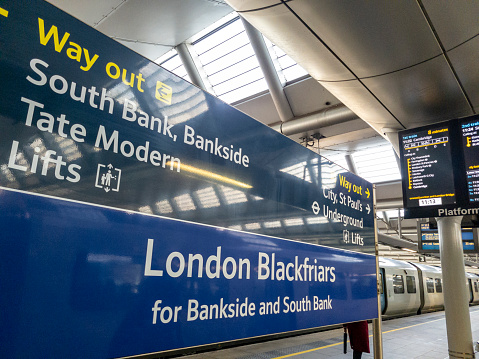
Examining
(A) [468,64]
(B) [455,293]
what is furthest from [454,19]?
(B) [455,293]

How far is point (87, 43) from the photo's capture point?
3.96 feet

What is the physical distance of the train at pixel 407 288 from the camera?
11664 millimetres

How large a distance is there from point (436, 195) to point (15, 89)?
5119 mm

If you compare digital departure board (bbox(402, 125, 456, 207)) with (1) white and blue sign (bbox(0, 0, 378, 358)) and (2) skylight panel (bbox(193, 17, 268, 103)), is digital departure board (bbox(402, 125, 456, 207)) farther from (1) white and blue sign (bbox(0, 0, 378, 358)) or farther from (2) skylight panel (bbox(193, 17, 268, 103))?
(2) skylight panel (bbox(193, 17, 268, 103))

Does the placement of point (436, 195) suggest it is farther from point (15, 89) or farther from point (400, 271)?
point (400, 271)

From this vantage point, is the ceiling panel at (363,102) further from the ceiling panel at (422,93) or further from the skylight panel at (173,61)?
the skylight panel at (173,61)

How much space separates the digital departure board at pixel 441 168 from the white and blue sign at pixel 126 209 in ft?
12.1

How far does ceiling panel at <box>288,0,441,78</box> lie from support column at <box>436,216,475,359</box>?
320 cm

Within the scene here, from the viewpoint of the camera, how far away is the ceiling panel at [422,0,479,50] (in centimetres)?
294

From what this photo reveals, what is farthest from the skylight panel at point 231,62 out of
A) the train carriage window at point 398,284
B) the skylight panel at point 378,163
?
the train carriage window at point 398,284

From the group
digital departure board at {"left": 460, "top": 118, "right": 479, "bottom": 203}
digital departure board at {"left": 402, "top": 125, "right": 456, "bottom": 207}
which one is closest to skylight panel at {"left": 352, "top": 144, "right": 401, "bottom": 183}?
digital departure board at {"left": 402, "top": 125, "right": 456, "bottom": 207}

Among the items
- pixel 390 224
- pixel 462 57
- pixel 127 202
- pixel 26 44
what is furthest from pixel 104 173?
pixel 390 224

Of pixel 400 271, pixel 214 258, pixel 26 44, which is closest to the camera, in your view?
pixel 26 44

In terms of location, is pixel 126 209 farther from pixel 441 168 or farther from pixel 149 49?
pixel 149 49
